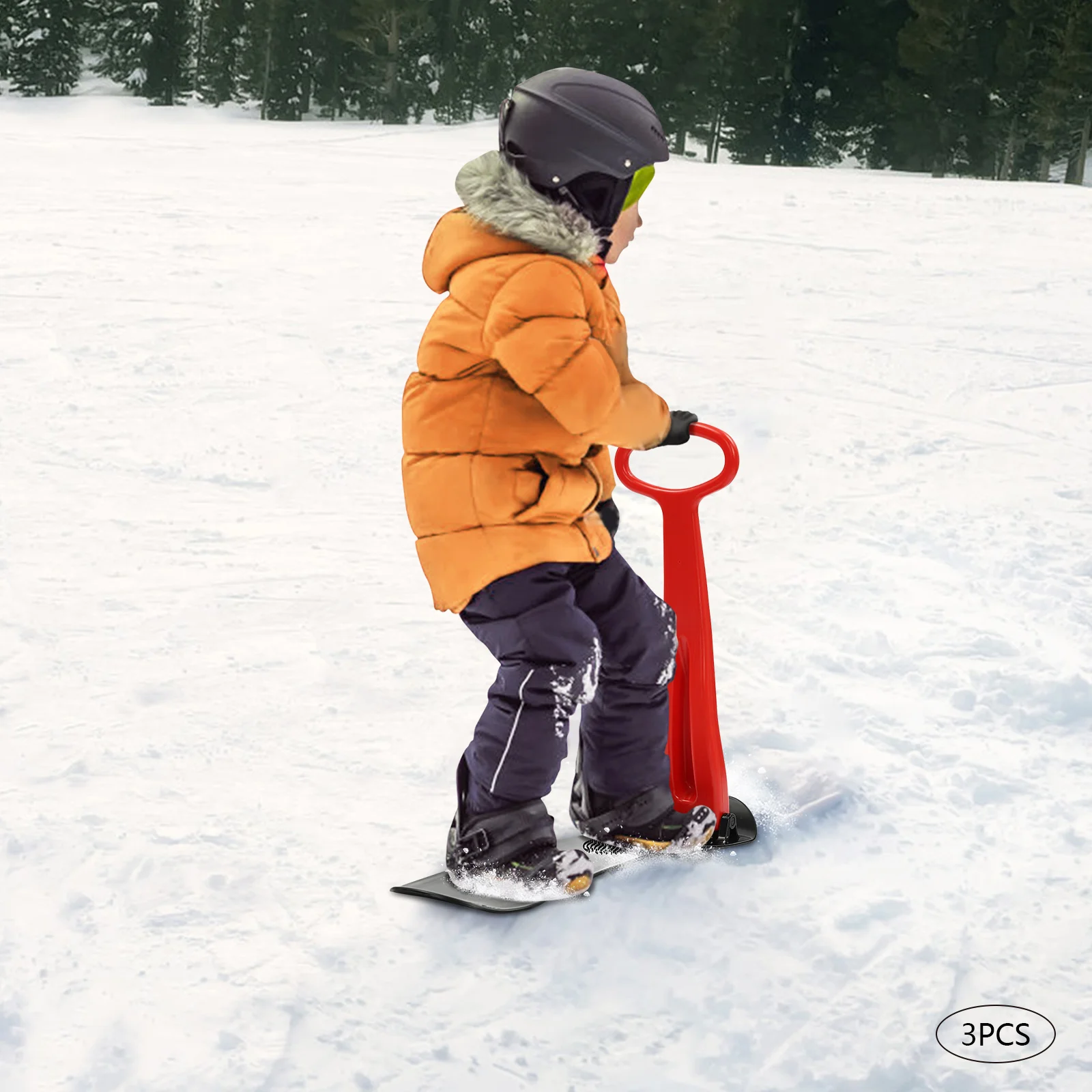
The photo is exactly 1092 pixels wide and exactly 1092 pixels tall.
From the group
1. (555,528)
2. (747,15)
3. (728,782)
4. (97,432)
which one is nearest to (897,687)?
(728,782)

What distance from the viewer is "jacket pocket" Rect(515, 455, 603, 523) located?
2.19 metres

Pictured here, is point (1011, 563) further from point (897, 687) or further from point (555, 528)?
point (555, 528)

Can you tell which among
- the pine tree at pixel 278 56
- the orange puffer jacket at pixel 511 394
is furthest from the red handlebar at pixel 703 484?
the pine tree at pixel 278 56

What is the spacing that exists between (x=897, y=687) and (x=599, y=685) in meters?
1.06

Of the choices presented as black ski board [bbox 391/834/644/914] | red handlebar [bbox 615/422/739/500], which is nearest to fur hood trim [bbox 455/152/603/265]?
red handlebar [bbox 615/422/739/500]

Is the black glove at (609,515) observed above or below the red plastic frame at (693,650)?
above

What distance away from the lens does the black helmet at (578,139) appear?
2113mm

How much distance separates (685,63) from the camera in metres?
31.0

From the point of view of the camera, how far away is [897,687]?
3.23 meters

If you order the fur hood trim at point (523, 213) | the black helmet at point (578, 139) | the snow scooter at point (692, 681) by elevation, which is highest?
the black helmet at point (578, 139)

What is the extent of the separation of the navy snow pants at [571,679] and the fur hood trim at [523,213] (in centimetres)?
54

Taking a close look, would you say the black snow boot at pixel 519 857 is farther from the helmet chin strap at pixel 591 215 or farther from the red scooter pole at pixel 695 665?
the helmet chin strap at pixel 591 215

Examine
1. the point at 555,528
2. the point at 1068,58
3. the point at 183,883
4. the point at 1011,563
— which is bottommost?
the point at 183,883

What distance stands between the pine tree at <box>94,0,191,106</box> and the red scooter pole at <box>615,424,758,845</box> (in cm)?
3274
